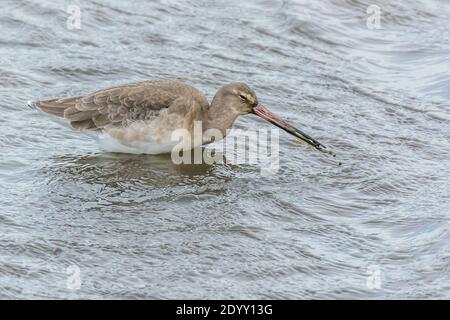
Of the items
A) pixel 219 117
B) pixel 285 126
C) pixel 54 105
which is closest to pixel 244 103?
pixel 219 117

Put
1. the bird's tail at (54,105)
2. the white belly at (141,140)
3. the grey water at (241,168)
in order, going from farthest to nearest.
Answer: the bird's tail at (54,105) < the white belly at (141,140) < the grey water at (241,168)

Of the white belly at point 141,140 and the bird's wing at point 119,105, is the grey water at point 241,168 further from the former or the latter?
the bird's wing at point 119,105

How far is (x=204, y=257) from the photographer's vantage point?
7.19 m

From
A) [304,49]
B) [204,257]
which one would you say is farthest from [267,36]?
[204,257]

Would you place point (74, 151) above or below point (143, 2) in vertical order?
below

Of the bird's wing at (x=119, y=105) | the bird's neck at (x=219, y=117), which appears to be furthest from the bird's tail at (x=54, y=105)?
the bird's neck at (x=219, y=117)

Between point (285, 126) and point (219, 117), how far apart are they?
61cm

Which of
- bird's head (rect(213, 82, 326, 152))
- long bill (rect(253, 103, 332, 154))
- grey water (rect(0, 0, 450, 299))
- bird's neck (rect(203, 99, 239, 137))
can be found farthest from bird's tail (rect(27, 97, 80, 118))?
long bill (rect(253, 103, 332, 154))

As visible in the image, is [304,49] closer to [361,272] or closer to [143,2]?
[143,2]

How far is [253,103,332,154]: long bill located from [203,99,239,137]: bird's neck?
0.22 metres

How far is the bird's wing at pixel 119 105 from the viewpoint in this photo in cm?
907

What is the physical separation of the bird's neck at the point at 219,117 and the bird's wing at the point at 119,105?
133 mm
